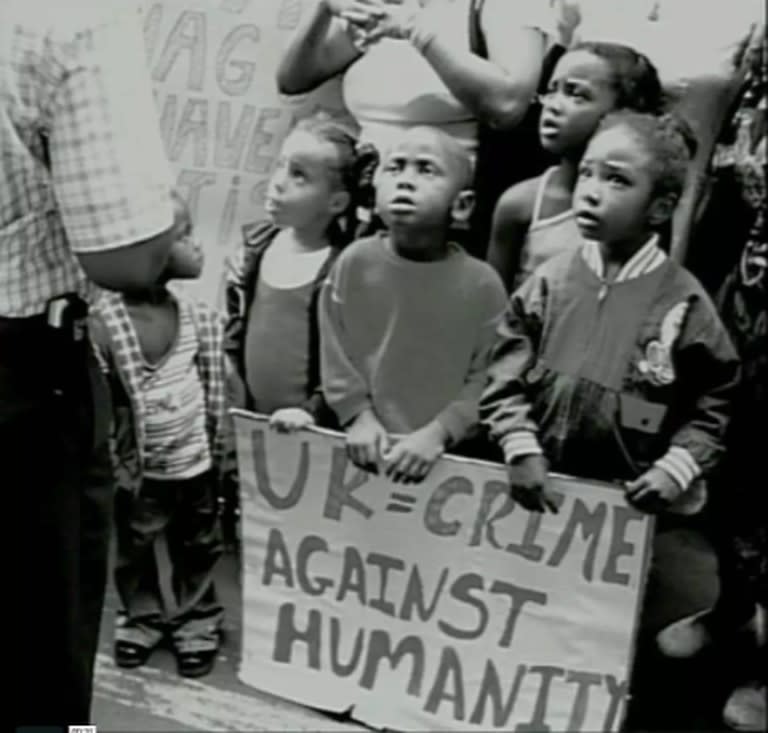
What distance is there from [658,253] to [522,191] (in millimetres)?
199

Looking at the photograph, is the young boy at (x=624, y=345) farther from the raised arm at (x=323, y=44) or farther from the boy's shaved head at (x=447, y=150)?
the raised arm at (x=323, y=44)

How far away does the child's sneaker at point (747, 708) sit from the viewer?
188cm

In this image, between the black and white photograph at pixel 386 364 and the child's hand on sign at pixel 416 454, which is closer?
the black and white photograph at pixel 386 364

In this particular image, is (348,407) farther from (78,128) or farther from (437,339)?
(78,128)

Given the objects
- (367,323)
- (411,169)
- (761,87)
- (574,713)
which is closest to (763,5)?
(761,87)

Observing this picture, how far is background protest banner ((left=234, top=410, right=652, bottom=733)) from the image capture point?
6.33 feet

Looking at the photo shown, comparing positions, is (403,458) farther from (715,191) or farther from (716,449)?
(715,191)

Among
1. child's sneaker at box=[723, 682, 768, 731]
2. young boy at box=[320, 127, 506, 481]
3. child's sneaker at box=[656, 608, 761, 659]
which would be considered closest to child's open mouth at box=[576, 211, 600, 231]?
young boy at box=[320, 127, 506, 481]

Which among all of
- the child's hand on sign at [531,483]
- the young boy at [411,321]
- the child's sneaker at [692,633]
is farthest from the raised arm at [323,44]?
the child's sneaker at [692,633]

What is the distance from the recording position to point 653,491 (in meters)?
1.86

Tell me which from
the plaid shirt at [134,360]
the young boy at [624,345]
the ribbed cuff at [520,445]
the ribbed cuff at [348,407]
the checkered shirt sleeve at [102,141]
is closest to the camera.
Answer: the checkered shirt sleeve at [102,141]

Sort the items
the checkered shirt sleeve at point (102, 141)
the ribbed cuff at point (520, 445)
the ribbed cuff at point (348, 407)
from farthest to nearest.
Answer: the ribbed cuff at point (348, 407) < the ribbed cuff at point (520, 445) < the checkered shirt sleeve at point (102, 141)

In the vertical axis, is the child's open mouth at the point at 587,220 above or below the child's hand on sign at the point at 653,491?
→ above

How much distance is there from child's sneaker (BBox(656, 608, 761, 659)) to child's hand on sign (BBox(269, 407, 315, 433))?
22.5 inches
